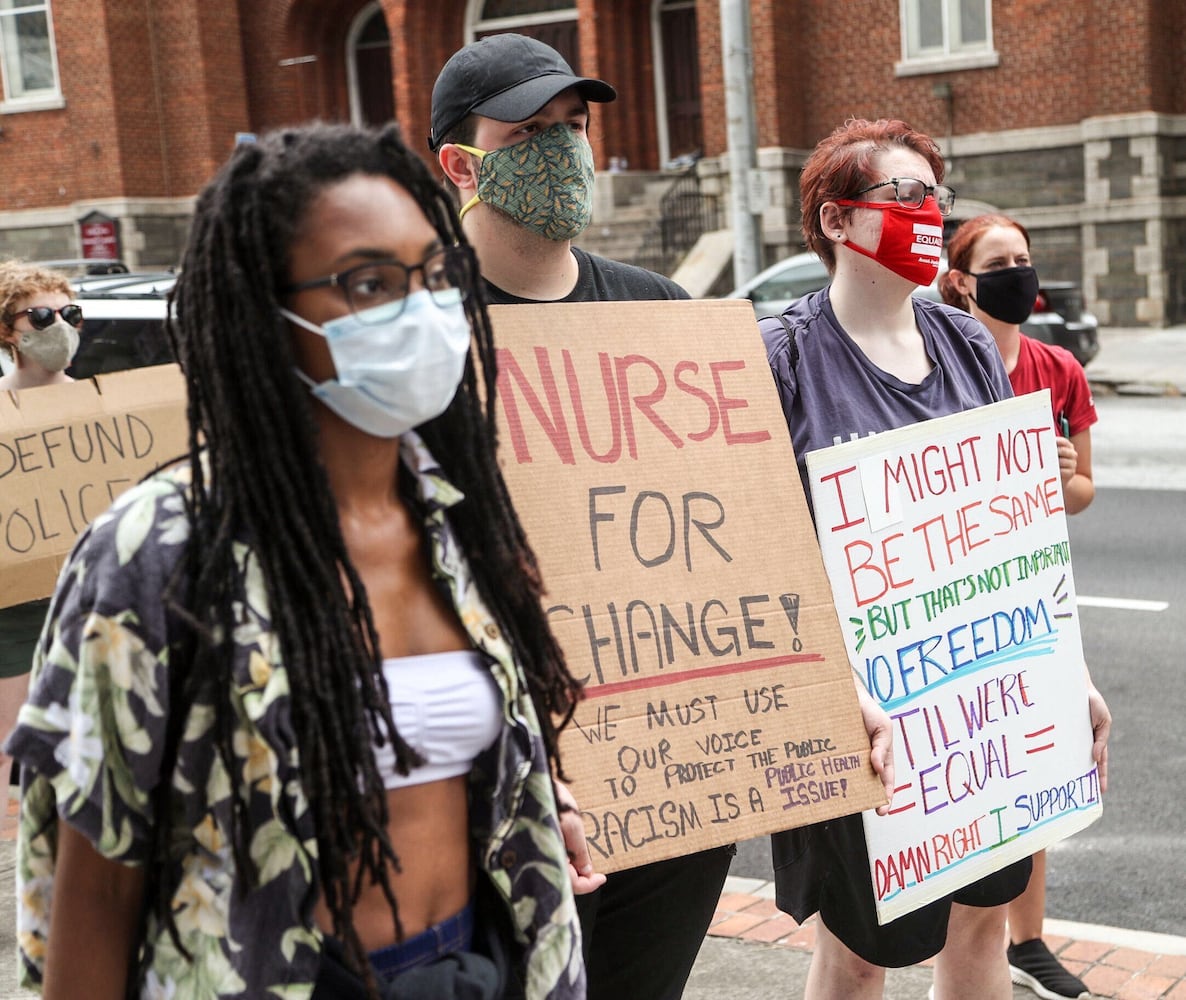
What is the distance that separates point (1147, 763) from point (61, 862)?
4.66 meters

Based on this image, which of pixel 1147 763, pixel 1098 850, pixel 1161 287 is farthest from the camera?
pixel 1161 287

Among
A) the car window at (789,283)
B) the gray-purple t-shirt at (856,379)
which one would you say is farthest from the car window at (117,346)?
the car window at (789,283)

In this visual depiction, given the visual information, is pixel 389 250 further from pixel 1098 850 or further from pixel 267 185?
pixel 1098 850

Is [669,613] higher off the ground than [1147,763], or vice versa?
[669,613]

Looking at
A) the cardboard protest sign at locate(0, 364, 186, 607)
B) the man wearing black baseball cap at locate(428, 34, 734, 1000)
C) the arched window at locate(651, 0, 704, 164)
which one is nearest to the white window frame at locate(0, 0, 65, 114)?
the arched window at locate(651, 0, 704, 164)

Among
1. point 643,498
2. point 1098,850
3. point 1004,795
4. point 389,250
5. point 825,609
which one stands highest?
point 389,250

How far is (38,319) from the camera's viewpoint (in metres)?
5.22

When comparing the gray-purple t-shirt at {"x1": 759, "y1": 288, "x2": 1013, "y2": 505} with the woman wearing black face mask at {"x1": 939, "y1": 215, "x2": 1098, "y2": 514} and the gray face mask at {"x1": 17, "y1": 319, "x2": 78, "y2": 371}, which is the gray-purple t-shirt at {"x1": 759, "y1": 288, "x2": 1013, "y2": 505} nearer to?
the woman wearing black face mask at {"x1": 939, "y1": 215, "x2": 1098, "y2": 514}

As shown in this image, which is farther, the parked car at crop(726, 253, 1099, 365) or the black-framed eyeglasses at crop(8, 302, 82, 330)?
the parked car at crop(726, 253, 1099, 365)

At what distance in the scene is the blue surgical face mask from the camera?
176 cm

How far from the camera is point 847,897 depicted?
3.01 m

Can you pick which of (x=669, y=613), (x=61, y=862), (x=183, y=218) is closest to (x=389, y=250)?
(x=61, y=862)

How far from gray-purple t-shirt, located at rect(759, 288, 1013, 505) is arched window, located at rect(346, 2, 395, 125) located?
2527 centimetres

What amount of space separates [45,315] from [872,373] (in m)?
3.23
